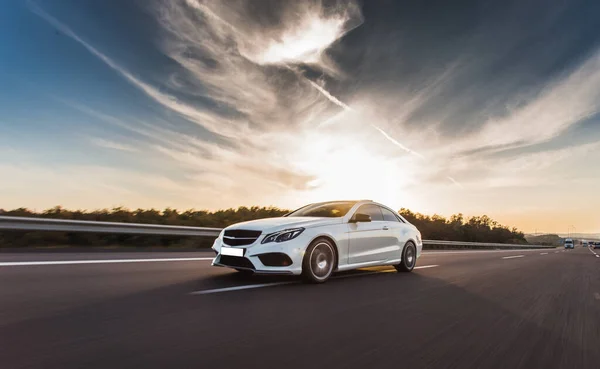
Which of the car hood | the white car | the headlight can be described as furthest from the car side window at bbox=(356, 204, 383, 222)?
the headlight

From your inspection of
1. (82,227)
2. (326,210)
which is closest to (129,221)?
(82,227)

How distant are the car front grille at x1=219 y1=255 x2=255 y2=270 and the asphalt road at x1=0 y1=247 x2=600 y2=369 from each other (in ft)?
0.90

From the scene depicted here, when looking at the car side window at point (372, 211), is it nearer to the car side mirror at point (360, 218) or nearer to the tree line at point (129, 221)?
the car side mirror at point (360, 218)

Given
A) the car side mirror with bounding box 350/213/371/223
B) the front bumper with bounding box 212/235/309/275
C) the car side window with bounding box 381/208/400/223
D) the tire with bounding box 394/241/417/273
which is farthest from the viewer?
the tire with bounding box 394/241/417/273

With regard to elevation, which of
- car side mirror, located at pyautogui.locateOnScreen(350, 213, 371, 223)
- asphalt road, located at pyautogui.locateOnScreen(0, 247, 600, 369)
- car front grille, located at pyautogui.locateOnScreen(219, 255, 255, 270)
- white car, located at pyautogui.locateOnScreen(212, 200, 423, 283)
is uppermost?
car side mirror, located at pyautogui.locateOnScreen(350, 213, 371, 223)

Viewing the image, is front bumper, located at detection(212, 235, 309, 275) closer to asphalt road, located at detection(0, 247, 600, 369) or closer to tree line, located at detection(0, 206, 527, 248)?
asphalt road, located at detection(0, 247, 600, 369)

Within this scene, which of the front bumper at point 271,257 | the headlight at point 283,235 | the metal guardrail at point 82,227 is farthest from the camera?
the metal guardrail at point 82,227

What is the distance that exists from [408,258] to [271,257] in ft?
14.1

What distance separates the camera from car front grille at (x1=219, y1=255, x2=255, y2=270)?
252 inches

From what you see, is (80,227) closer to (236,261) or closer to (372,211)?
(236,261)

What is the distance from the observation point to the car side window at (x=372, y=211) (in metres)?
8.50

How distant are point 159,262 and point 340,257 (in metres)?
4.00

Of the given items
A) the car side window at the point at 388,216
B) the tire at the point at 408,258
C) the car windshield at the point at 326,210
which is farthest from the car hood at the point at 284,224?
the tire at the point at 408,258

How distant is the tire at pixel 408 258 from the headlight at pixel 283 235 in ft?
11.7
